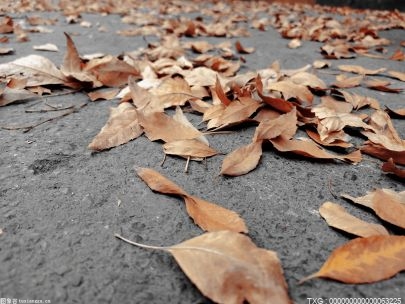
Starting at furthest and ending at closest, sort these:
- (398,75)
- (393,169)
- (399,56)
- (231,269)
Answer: (399,56) → (398,75) → (393,169) → (231,269)

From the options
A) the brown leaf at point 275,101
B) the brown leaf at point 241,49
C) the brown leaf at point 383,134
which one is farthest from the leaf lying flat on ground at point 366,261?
the brown leaf at point 241,49

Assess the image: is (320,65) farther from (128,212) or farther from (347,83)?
(128,212)

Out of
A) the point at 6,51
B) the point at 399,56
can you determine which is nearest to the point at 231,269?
the point at 6,51

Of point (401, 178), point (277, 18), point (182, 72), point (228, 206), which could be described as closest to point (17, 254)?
point (228, 206)

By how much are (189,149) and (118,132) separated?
0.21 m

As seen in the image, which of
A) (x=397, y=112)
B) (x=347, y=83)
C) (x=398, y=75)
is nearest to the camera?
(x=397, y=112)

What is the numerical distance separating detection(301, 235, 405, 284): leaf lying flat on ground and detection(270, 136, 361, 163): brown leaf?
32 cm

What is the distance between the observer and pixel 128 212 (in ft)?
2.13

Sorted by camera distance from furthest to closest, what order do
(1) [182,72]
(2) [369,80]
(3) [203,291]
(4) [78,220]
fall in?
A: (2) [369,80] < (1) [182,72] < (4) [78,220] < (3) [203,291]

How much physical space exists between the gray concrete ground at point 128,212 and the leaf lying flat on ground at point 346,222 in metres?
0.02

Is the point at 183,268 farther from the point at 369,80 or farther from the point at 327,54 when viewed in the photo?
the point at 327,54

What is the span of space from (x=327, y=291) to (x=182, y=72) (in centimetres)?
104

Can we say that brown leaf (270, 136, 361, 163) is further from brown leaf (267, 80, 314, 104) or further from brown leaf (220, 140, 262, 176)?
brown leaf (267, 80, 314, 104)

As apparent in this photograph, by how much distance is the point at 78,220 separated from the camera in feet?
2.05
